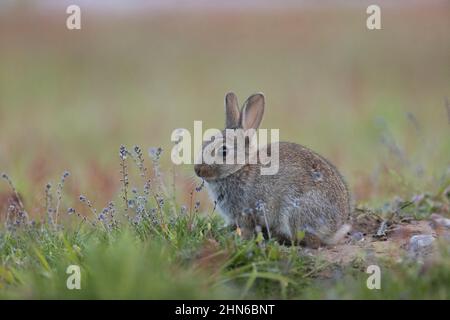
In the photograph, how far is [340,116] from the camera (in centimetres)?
1412

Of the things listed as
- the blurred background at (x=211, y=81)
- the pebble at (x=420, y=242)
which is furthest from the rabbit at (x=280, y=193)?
the blurred background at (x=211, y=81)

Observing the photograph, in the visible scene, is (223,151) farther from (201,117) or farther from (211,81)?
(211,81)

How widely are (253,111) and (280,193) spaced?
765 millimetres

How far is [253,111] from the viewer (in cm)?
667

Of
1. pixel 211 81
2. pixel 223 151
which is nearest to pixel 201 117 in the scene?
pixel 211 81

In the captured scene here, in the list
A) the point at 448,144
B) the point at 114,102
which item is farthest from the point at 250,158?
the point at 114,102

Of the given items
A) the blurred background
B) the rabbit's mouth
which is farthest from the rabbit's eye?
the blurred background

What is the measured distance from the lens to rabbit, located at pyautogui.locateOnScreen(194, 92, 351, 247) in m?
6.30

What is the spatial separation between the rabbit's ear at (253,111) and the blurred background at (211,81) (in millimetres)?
2441

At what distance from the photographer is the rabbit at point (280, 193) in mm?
6305

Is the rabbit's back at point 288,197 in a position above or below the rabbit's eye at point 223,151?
below

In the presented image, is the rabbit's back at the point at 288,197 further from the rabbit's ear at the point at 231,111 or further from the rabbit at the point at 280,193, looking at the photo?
the rabbit's ear at the point at 231,111
